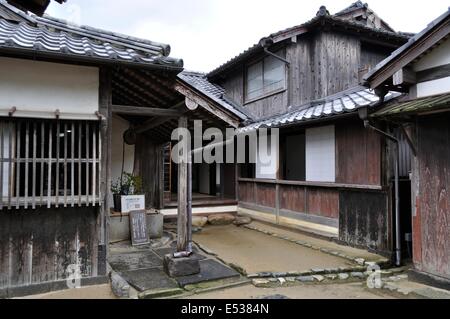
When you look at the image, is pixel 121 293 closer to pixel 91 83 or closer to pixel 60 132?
pixel 60 132

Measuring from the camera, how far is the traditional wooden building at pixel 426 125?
5.67 meters

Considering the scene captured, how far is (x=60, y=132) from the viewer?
5.68 m

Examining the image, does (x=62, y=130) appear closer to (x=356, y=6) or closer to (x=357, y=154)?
(x=357, y=154)

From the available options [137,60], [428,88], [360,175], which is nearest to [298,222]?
[360,175]

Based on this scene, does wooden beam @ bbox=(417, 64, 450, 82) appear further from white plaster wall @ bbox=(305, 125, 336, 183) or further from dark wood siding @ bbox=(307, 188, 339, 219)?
dark wood siding @ bbox=(307, 188, 339, 219)

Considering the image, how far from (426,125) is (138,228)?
7.04 metres

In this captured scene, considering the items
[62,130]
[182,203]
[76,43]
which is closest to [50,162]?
[62,130]

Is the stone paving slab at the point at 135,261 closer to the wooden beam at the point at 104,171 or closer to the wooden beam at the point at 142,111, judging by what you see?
the wooden beam at the point at 104,171

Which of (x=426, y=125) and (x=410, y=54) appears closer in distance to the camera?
(x=410, y=54)

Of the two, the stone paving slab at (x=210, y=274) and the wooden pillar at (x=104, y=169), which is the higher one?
the wooden pillar at (x=104, y=169)

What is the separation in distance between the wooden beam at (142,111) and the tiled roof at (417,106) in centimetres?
388

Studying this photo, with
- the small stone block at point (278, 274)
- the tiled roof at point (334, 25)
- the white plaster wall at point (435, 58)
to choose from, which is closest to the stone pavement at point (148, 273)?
the small stone block at point (278, 274)

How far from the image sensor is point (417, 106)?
215 inches
